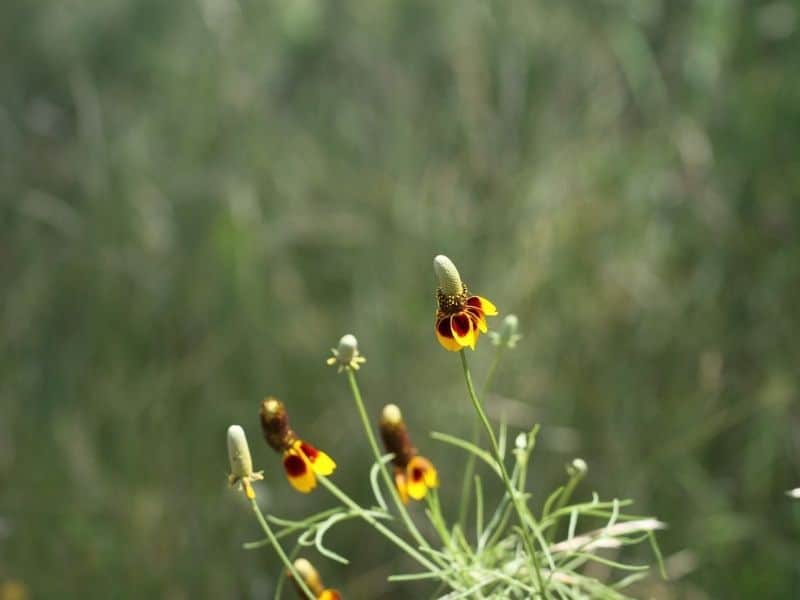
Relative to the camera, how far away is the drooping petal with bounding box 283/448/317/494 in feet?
2.46

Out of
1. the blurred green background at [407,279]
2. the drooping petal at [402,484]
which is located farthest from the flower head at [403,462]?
the blurred green background at [407,279]

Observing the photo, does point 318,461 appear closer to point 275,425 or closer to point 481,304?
point 275,425

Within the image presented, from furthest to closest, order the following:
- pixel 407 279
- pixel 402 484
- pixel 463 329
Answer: pixel 407 279
pixel 402 484
pixel 463 329

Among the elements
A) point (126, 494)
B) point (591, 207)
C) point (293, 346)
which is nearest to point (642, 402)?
point (591, 207)

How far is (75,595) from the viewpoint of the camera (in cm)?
154

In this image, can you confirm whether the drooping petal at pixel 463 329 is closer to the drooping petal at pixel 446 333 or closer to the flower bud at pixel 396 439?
the drooping petal at pixel 446 333

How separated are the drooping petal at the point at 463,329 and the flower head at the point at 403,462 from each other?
15 centimetres

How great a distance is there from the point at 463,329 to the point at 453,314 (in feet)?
0.04

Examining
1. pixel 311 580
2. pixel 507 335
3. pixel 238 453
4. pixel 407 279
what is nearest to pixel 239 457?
pixel 238 453

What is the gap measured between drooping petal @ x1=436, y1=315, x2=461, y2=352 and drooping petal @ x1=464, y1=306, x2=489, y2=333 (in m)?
0.02

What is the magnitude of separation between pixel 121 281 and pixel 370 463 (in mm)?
477

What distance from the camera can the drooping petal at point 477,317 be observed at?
0.68 meters

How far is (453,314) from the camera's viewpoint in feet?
2.24

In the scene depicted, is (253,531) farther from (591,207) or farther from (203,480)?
(591,207)
